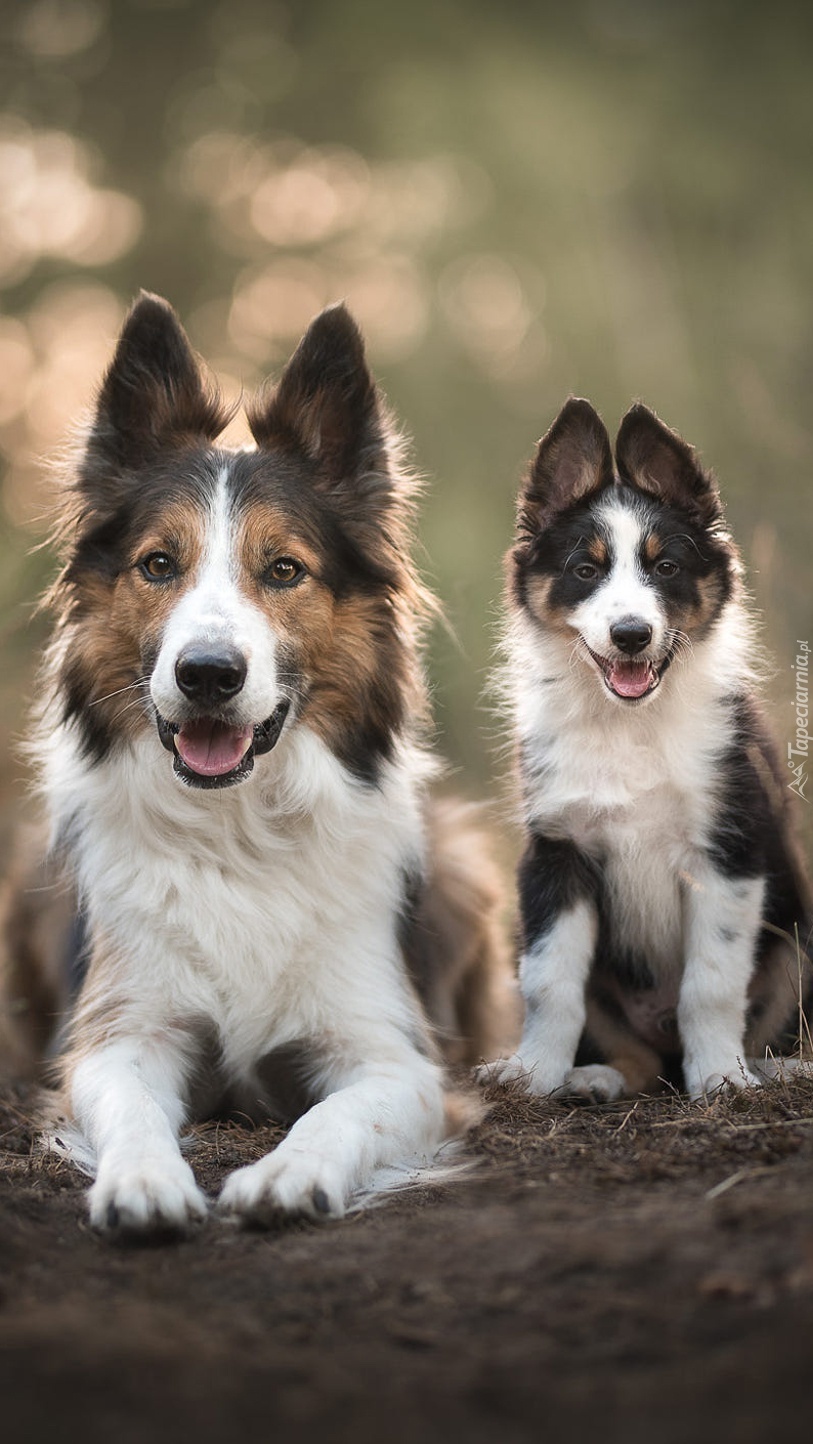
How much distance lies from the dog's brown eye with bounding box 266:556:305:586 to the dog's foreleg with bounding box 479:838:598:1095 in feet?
3.38

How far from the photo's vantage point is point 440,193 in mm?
13211

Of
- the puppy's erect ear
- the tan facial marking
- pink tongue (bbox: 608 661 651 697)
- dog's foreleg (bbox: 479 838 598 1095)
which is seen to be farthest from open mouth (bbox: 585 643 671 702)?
the tan facial marking

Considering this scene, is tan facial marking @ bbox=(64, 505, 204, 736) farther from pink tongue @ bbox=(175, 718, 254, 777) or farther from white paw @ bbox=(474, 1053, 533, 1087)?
white paw @ bbox=(474, 1053, 533, 1087)

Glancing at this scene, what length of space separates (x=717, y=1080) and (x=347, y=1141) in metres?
1.07

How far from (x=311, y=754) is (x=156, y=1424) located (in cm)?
223

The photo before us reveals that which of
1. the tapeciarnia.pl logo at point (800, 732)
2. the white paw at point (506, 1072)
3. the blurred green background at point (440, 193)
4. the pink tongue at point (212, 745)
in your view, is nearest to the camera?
the pink tongue at point (212, 745)

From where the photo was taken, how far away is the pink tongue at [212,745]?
3496 mm

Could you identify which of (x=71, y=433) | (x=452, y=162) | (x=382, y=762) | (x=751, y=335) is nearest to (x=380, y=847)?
(x=382, y=762)

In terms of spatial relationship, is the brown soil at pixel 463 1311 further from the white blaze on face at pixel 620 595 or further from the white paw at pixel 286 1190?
the white blaze on face at pixel 620 595

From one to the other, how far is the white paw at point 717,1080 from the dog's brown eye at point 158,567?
1912 mm

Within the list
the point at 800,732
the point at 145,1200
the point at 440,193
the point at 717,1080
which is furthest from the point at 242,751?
the point at 440,193

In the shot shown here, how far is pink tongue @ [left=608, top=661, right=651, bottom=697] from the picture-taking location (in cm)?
377

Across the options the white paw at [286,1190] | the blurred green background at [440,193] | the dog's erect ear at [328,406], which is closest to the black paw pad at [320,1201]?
the white paw at [286,1190]

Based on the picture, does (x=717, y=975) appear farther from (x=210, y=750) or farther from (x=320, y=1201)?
(x=210, y=750)
